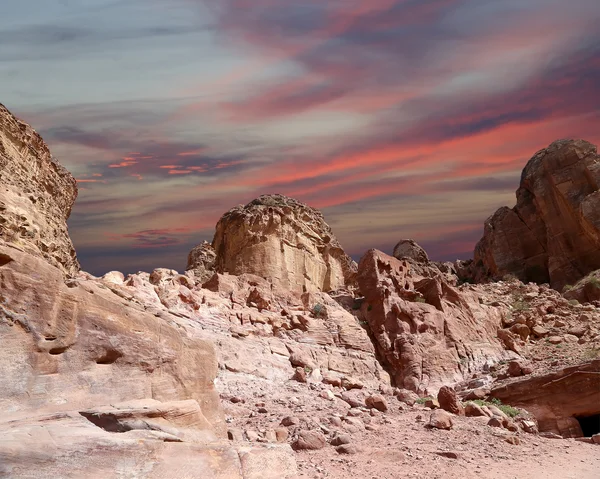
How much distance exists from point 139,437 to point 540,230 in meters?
42.3

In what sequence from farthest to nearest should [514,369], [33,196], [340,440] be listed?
[514,369]
[33,196]
[340,440]

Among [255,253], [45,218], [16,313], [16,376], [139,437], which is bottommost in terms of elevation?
[139,437]

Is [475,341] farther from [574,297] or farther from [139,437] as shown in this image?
[139,437]

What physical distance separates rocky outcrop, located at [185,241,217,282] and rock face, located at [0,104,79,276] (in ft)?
38.2

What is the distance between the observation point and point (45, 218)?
13398 mm

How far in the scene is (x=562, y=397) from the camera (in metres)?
19.1

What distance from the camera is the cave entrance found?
1941 cm

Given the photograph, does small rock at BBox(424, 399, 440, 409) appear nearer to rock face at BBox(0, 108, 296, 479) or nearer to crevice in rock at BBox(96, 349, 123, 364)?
rock face at BBox(0, 108, 296, 479)

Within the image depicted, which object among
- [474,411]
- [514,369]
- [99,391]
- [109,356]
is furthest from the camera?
[514,369]

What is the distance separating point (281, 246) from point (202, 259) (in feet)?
15.5

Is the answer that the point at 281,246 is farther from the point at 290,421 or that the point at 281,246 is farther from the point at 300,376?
the point at 290,421

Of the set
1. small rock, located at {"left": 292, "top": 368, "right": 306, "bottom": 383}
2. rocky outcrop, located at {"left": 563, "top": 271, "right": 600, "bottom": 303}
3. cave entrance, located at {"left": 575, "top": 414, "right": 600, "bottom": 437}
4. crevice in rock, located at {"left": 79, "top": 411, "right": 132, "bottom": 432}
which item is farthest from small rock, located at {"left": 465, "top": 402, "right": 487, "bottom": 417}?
rocky outcrop, located at {"left": 563, "top": 271, "right": 600, "bottom": 303}

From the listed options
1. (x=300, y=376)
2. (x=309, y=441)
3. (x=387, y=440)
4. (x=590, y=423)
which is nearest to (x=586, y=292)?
(x=590, y=423)

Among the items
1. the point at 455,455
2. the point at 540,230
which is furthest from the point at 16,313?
the point at 540,230
